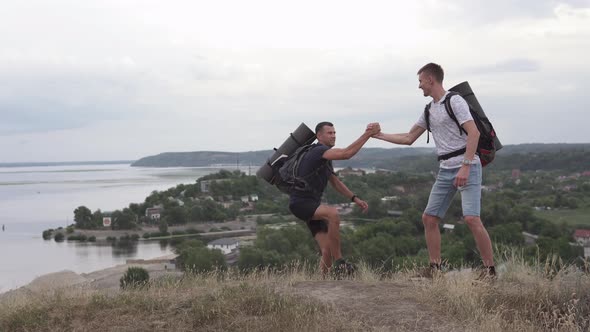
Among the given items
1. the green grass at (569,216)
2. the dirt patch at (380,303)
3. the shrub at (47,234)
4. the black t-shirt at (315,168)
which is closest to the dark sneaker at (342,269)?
the dirt patch at (380,303)

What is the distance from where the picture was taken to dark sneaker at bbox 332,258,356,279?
5.27 metres

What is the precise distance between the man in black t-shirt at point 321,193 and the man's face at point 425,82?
0.48 metres

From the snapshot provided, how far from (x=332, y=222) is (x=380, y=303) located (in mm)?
1154

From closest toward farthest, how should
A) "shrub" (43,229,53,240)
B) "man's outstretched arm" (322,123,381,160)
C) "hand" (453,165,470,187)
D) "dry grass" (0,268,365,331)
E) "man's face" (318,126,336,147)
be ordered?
"dry grass" (0,268,365,331), "hand" (453,165,470,187), "man's outstretched arm" (322,123,381,160), "man's face" (318,126,336,147), "shrub" (43,229,53,240)

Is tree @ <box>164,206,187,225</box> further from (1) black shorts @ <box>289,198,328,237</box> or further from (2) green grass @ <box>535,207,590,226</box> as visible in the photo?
(1) black shorts @ <box>289,198,328,237</box>

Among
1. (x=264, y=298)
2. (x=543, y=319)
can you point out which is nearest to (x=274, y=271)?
(x=264, y=298)

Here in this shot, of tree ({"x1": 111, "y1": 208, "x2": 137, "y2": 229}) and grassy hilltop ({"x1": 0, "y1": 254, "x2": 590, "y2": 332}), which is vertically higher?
grassy hilltop ({"x1": 0, "y1": 254, "x2": 590, "y2": 332})

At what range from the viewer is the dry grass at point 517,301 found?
3704mm

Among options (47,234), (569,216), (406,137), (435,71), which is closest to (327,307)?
(406,137)

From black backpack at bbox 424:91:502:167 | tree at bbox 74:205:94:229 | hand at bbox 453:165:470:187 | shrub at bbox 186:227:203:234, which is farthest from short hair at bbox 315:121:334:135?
tree at bbox 74:205:94:229

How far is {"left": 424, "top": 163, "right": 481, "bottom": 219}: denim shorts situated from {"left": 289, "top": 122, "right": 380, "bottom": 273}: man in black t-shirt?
27.0 inches

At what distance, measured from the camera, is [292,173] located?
5141 millimetres

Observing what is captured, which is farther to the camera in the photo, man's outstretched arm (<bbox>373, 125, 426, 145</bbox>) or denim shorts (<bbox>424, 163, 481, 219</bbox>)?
man's outstretched arm (<bbox>373, 125, 426, 145</bbox>)

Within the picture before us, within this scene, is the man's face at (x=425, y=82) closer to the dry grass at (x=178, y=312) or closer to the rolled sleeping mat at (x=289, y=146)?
the rolled sleeping mat at (x=289, y=146)
